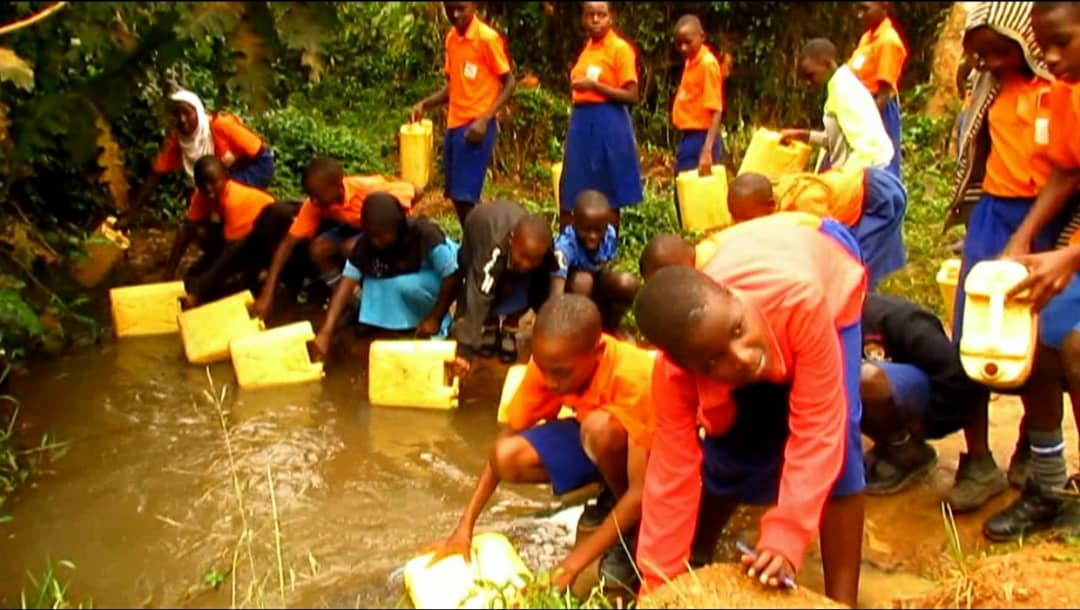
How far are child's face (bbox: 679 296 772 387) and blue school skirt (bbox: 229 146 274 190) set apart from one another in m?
4.42

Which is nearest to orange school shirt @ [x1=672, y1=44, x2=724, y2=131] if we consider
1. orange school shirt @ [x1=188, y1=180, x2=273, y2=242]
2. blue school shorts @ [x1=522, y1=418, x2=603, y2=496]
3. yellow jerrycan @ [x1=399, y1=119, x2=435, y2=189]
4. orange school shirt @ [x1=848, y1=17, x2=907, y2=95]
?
orange school shirt @ [x1=848, y1=17, x2=907, y2=95]

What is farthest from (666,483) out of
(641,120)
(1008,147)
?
(641,120)

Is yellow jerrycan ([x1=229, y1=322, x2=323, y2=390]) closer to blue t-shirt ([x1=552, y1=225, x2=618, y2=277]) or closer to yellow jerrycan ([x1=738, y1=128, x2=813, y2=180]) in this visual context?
blue t-shirt ([x1=552, y1=225, x2=618, y2=277])

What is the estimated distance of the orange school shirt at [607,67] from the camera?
20.6ft

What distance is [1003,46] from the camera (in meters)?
3.34

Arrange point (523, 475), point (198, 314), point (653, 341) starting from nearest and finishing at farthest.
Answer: point (653, 341) < point (523, 475) < point (198, 314)

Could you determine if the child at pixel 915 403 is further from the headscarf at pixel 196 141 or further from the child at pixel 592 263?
the headscarf at pixel 196 141

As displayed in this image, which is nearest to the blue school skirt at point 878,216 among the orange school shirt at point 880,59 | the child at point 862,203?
the child at point 862,203

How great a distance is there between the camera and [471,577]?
295cm

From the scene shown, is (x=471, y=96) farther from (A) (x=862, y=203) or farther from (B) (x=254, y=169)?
(A) (x=862, y=203)

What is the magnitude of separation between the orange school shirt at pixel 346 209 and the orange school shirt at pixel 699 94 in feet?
7.42

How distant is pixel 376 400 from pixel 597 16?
8.83 feet

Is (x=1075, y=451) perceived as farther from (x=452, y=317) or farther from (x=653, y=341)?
(x=452, y=317)

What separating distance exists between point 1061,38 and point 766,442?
48.0 inches
